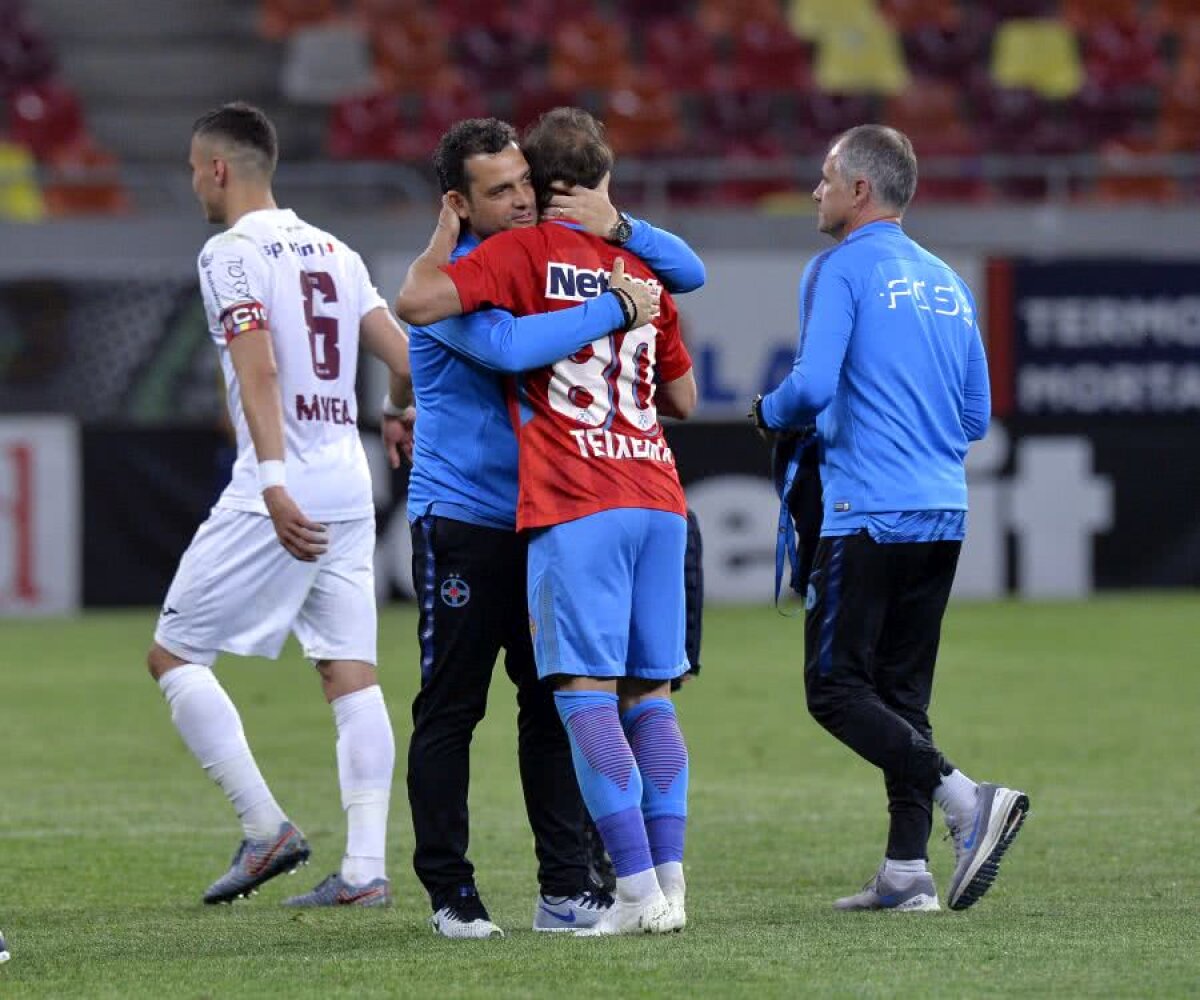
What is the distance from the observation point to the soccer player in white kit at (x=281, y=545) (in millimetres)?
6363

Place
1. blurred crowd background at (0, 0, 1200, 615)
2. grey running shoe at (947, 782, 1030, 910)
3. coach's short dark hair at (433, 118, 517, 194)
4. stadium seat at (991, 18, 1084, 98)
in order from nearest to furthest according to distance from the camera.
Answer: coach's short dark hair at (433, 118, 517, 194)
grey running shoe at (947, 782, 1030, 910)
blurred crowd background at (0, 0, 1200, 615)
stadium seat at (991, 18, 1084, 98)

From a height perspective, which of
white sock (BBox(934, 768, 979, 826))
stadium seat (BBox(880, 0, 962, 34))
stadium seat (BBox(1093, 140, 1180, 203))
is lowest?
white sock (BBox(934, 768, 979, 826))

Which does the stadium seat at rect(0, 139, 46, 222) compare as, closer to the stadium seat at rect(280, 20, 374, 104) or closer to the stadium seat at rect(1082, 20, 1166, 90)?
the stadium seat at rect(280, 20, 374, 104)

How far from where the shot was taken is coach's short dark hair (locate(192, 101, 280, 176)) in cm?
645

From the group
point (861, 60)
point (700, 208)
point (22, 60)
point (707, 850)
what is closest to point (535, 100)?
point (700, 208)

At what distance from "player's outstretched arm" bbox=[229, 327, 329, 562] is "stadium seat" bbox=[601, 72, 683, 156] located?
14124mm

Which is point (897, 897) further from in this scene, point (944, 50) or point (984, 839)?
point (944, 50)

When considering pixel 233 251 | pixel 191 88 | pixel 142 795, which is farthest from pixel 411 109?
pixel 233 251

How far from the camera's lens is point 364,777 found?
6.43m

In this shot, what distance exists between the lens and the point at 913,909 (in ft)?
19.4

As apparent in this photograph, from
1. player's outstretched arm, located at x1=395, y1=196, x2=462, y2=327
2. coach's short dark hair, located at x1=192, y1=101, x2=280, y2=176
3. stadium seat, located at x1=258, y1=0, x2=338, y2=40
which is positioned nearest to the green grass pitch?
player's outstretched arm, located at x1=395, y1=196, x2=462, y2=327

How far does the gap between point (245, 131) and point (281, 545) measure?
3.84ft

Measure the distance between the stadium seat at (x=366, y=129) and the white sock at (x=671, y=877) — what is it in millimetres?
15121

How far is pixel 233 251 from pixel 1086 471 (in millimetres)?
11938
